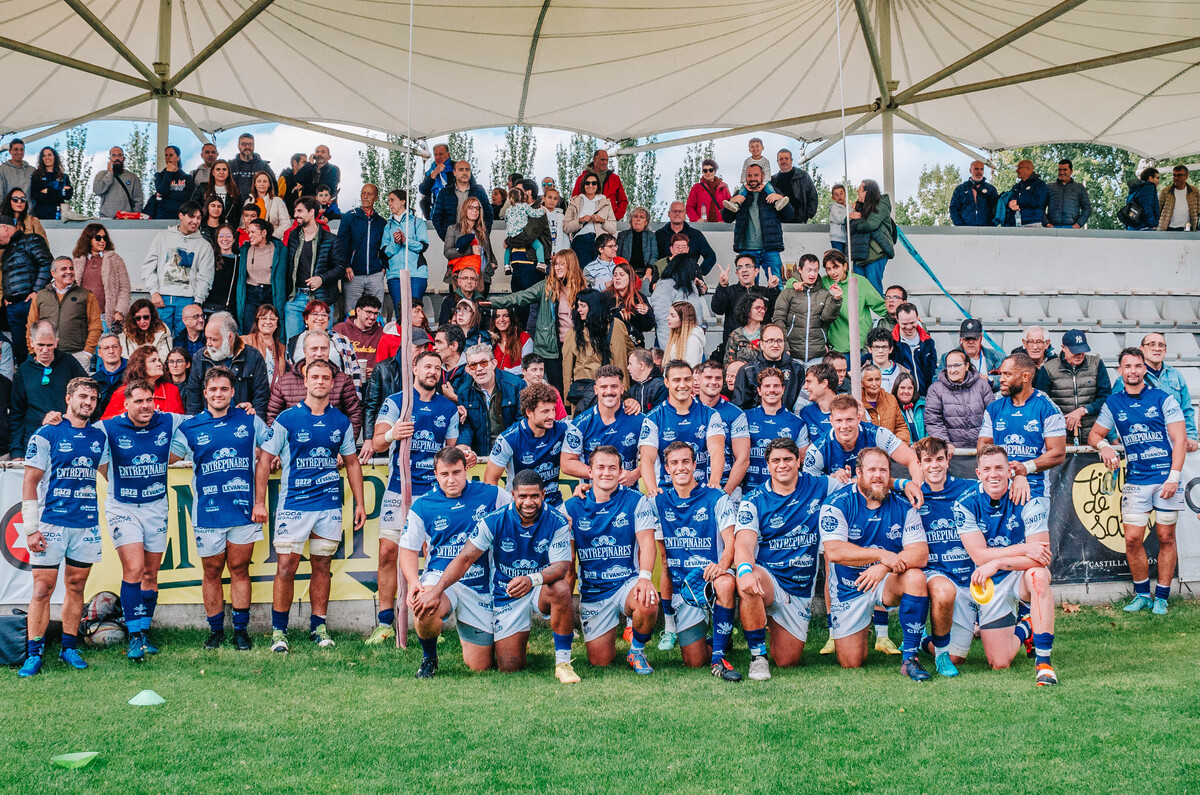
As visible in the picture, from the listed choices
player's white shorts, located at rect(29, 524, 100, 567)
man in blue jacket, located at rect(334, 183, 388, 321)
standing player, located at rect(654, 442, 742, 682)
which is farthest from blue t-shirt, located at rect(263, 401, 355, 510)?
man in blue jacket, located at rect(334, 183, 388, 321)

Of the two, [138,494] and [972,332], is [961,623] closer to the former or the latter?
[972,332]

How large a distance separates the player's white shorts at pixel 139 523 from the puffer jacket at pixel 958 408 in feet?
20.9

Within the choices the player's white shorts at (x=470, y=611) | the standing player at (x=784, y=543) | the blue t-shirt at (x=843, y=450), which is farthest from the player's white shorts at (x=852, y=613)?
the player's white shorts at (x=470, y=611)

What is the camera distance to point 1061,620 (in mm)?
8109

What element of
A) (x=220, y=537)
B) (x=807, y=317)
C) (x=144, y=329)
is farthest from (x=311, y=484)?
(x=807, y=317)

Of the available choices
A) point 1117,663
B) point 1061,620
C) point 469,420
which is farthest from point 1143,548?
point 469,420

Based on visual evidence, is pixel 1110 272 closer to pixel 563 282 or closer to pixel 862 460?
pixel 563 282

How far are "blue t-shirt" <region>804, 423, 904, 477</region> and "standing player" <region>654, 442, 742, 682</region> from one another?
0.87m

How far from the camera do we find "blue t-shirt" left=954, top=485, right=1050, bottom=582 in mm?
6941

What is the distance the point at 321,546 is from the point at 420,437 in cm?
108

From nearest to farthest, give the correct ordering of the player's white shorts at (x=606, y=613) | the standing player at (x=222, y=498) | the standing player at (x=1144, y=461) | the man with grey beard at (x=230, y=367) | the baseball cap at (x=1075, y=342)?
the player's white shorts at (x=606, y=613) → the standing player at (x=222, y=498) → the standing player at (x=1144, y=461) → the man with grey beard at (x=230, y=367) → the baseball cap at (x=1075, y=342)

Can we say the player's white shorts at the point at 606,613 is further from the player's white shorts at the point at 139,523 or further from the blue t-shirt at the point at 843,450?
the player's white shorts at the point at 139,523

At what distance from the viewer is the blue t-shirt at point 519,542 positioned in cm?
697

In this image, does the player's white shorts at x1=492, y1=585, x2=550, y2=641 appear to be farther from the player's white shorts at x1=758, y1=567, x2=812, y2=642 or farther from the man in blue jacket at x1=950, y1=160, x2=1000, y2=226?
the man in blue jacket at x1=950, y1=160, x2=1000, y2=226
